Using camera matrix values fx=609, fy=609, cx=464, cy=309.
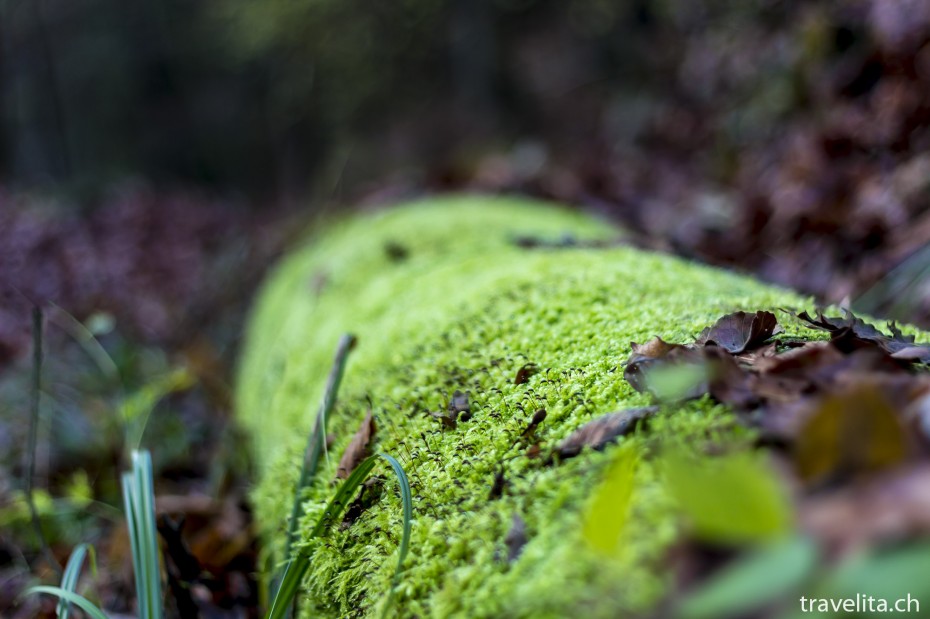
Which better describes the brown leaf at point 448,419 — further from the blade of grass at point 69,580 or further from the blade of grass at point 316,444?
the blade of grass at point 69,580

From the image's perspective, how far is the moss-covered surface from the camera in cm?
64

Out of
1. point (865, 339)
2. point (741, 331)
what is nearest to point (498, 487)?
point (741, 331)

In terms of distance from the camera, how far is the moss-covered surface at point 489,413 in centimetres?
64

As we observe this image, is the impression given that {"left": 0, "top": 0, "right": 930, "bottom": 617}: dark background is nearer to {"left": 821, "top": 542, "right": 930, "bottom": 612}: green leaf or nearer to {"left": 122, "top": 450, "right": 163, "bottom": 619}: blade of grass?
{"left": 122, "top": 450, "right": 163, "bottom": 619}: blade of grass

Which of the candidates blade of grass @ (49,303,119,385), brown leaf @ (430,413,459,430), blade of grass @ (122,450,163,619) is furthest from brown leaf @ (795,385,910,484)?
blade of grass @ (49,303,119,385)

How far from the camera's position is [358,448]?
3.63 feet

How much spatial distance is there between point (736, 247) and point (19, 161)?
748 inches

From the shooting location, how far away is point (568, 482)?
0.72 metres

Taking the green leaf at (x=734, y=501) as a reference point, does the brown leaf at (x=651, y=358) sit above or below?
above

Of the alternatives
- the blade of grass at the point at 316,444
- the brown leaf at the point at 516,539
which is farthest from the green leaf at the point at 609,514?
the blade of grass at the point at 316,444

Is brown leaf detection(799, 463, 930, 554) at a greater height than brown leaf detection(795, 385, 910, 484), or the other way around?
brown leaf detection(795, 385, 910, 484)

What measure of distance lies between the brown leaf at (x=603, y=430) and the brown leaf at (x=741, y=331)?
21 cm

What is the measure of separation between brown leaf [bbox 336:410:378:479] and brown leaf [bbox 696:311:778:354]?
1.97 ft

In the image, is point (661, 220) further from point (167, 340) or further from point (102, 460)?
point (167, 340)
